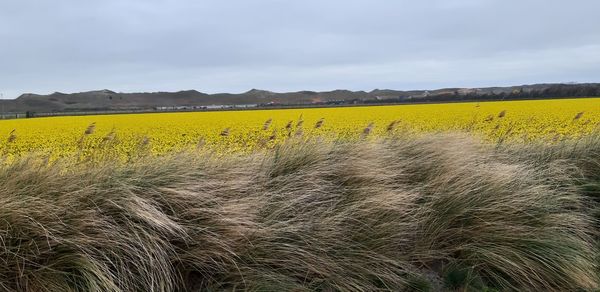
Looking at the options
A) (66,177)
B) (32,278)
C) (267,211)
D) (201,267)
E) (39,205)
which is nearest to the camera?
(32,278)

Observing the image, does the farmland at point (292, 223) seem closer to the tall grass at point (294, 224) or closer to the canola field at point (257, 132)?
the tall grass at point (294, 224)

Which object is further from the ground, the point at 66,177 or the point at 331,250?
the point at 66,177

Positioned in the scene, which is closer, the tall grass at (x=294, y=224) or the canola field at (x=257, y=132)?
the tall grass at (x=294, y=224)

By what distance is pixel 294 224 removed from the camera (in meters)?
4.15

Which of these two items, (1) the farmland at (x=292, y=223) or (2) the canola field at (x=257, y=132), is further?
(2) the canola field at (x=257, y=132)

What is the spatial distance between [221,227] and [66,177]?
4.26ft

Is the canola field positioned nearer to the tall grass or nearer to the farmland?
the farmland

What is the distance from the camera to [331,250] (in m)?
4.07

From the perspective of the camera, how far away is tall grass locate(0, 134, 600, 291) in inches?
135

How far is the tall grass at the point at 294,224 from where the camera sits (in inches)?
135

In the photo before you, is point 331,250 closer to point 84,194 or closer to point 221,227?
point 221,227

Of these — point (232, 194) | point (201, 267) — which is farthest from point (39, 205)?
point (232, 194)

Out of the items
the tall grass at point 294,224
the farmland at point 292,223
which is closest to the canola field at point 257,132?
the farmland at point 292,223

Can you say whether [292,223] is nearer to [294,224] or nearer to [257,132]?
[294,224]
